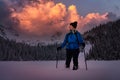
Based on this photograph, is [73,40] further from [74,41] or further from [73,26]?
[73,26]

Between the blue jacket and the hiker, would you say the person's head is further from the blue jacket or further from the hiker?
the blue jacket

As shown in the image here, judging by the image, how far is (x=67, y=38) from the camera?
53.7ft

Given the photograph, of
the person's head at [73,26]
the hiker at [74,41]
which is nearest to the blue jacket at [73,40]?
the hiker at [74,41]

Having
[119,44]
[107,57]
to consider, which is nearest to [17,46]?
[119,44]

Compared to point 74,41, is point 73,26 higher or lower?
higher

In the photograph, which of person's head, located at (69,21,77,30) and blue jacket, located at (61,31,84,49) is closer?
person's head, located at (69,21,77,30)

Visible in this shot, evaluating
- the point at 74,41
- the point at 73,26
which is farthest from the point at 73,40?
the point at 73,26

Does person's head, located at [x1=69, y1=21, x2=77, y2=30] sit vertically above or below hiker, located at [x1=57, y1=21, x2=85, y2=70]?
above

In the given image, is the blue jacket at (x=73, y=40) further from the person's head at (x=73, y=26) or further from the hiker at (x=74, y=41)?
Answer: the person's head at (x=73, y=26)

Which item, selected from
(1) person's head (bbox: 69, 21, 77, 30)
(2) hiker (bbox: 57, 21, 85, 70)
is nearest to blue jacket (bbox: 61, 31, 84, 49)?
(2) hiker (bbox: 57, 21, 85, 70)

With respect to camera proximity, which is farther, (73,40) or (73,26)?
(73,40)

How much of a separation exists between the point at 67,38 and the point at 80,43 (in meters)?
0.59

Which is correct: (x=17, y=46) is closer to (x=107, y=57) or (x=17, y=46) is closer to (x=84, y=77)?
(x=107, y=57)

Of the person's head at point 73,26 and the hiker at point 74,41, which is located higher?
the person's head at point 73,26
